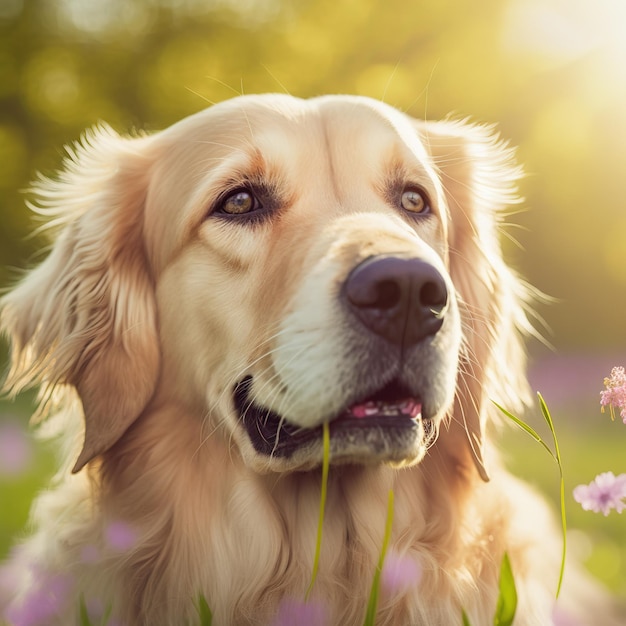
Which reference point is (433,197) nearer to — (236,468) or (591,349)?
(236,468)

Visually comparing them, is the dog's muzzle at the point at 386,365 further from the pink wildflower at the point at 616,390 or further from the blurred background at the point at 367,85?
the blurred background at the point at 367,85

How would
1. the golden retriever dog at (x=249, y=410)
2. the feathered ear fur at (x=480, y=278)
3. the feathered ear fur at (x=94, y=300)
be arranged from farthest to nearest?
1. the feathered ear fur at (x=480, y=278)
2. the feathered ear fur at (x=94, y=300)
3. the golden retriever dog at (x=249, y=410)

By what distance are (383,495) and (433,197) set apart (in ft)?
3.84

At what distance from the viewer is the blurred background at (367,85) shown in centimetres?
1365

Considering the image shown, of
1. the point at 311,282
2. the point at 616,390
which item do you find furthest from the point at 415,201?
the point at 616,390

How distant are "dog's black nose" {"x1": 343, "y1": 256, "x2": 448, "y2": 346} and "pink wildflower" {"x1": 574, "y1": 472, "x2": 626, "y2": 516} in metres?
0.62

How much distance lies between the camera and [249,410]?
272 centimetres

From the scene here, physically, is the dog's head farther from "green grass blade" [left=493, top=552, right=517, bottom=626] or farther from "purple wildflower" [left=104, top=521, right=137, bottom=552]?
"green grass blade" [left=493, top=552, right=517, bottom=626]

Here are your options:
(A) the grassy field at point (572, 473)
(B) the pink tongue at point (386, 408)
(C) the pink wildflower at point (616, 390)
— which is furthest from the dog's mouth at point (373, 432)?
(A) the grassy field at point (572, 473)

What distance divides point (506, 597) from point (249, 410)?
39.5 inches

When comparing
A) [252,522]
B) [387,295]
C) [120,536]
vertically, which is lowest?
[120,536]

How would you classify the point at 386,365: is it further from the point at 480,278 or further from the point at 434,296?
the point at 480,278

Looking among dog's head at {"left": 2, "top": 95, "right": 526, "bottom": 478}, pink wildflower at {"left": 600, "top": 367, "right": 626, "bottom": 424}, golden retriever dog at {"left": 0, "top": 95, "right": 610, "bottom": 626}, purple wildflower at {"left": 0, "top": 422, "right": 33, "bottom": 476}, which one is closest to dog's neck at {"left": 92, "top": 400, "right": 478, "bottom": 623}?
golden retriever dog at {"left": 0, "top": 95, "right": 610, "bottom": 626}

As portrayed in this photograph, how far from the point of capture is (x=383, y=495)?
9.91 feet
